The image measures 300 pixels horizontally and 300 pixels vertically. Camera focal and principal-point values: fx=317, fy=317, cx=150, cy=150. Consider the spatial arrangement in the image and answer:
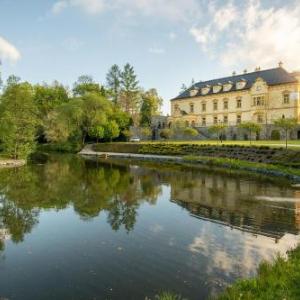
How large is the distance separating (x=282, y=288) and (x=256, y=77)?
50493 millimetres

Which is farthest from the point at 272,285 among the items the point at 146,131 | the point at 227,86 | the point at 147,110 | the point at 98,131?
the point at 147,110

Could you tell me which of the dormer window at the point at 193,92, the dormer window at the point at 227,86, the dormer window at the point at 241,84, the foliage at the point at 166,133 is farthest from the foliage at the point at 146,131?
the dormer window at the point at 241,84

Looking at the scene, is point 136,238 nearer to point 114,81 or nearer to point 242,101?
point 242,101

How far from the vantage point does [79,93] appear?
66625 mm

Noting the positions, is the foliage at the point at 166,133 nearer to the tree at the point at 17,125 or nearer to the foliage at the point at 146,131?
the foliage at the point at 146,131

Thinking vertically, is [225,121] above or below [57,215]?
above

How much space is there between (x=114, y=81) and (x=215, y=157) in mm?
44791

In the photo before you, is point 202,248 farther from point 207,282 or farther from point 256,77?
point 256,77

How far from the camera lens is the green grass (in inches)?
206

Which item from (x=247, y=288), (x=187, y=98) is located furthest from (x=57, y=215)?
(x=187, y=98)

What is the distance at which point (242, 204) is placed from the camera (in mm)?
13430

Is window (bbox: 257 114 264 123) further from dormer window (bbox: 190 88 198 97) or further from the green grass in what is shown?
the green grass

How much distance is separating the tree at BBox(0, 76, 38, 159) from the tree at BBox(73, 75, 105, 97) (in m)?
33.3

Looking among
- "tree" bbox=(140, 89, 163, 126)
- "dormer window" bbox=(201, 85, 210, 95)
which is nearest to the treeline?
"tree" bbox=(140, 89, 163, 126)
